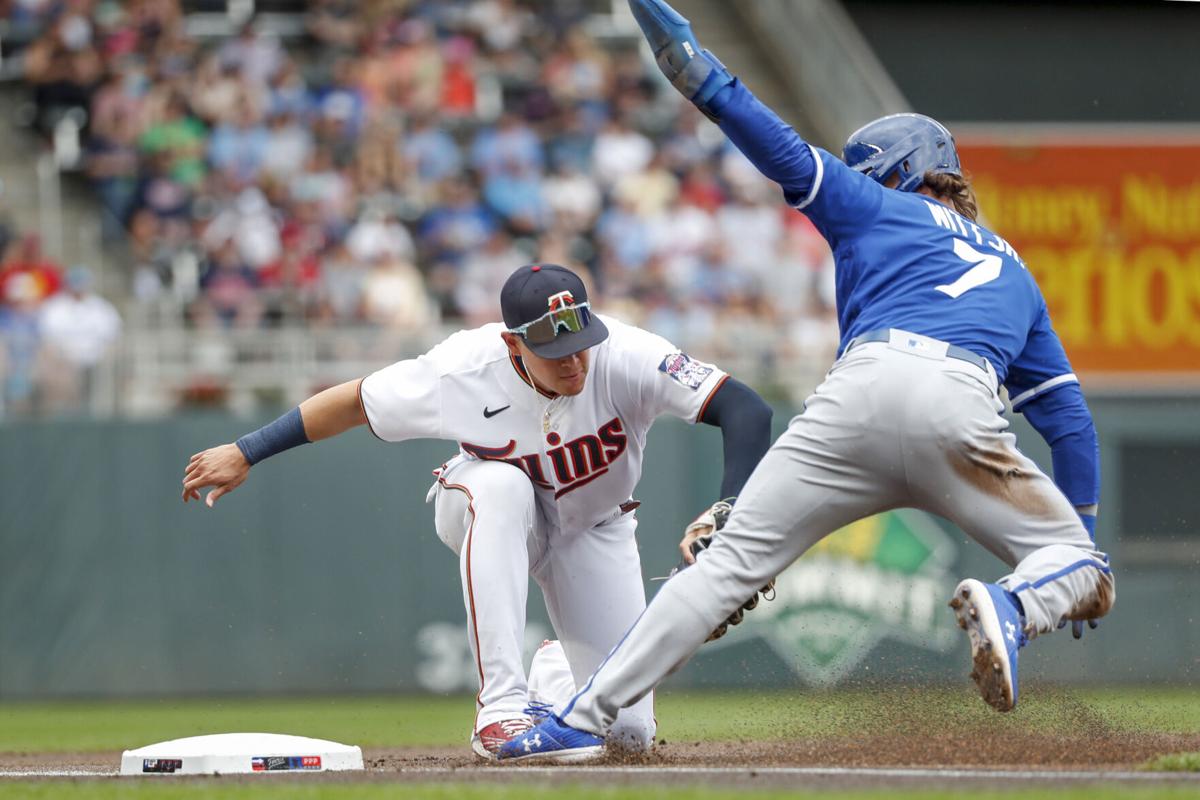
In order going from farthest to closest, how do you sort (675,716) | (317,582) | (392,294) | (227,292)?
(392,294), (227,292), (317,582), (675,716)

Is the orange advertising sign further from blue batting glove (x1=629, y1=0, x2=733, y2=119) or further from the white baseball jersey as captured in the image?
blue batting glove (x1=629, y1=0, x2=733, y2=119)

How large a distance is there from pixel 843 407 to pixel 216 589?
22.6 feet

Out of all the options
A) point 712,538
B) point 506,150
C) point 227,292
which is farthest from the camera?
point 506,150

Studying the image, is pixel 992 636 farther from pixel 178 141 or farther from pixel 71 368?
pixel 178 141

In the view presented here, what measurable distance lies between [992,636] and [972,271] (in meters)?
1.07

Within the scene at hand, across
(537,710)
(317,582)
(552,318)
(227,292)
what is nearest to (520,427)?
(552,318)

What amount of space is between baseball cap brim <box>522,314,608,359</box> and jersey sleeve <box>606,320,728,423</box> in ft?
0.60

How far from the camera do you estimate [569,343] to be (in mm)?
5285

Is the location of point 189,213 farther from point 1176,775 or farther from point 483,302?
point 1176,775

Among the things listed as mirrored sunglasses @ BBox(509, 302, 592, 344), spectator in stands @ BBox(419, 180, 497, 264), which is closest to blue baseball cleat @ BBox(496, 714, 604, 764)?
mirrored sunglasses @ BBox(509, 302, 592, 344)

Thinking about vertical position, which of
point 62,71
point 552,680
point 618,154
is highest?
point 62,71

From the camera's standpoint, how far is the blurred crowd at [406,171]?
12.9 m

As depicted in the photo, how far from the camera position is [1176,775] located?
4.44m

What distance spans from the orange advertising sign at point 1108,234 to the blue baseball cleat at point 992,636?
9279mm
